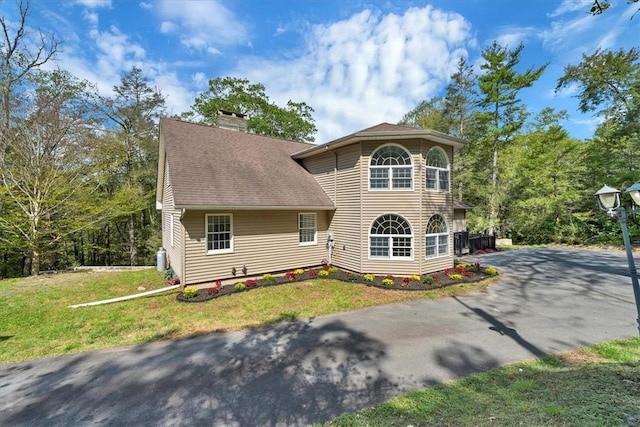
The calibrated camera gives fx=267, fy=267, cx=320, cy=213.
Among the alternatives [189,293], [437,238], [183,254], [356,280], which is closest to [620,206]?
[437,238]

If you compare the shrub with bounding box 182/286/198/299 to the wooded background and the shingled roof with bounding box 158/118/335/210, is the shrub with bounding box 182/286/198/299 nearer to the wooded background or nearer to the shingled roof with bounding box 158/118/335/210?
the shingled roof with bounding box 158/118/335/210

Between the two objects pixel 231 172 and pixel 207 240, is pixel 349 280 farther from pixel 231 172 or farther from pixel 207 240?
pixel 231 172

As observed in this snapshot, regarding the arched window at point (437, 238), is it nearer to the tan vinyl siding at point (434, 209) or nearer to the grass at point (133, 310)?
the tan vinyl siding at point (434, 209)

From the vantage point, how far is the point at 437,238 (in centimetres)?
1120

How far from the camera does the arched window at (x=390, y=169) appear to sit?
10.6 meters

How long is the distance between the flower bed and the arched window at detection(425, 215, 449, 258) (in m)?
0.82

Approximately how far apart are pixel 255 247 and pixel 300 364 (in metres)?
6.14

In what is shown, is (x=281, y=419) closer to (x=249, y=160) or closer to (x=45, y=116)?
(x=249, y=160)

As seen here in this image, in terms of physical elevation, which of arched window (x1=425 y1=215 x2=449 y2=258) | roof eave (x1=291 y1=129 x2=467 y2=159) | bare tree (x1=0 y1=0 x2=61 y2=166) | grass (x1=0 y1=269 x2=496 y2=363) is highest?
bare tree (x1=0 y1=0 x2=61 y2=166)

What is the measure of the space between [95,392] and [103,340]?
7.20 ft

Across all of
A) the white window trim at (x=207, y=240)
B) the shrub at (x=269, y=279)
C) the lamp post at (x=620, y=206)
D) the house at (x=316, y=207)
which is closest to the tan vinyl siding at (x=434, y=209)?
the house at (x=316, y=207)

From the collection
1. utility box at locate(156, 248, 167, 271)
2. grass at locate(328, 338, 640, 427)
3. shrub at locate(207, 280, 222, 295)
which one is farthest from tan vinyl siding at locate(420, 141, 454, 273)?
utility box at locate(156, 248, 167, 271)

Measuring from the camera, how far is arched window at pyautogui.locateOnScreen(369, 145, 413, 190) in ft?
34.9

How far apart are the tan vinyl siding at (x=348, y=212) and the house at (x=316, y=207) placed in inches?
1.7
